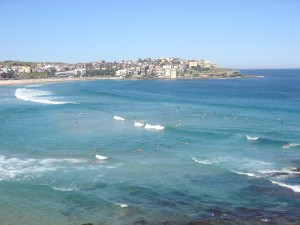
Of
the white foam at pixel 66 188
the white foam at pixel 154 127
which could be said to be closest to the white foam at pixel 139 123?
the white foam at pixel 154 127

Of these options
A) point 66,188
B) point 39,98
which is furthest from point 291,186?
point 39,98

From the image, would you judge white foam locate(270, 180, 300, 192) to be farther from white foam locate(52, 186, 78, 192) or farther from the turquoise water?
white foam locate(52, 186, 78, 192)

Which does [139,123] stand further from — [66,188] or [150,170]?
[66,188]

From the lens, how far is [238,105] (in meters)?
77.8

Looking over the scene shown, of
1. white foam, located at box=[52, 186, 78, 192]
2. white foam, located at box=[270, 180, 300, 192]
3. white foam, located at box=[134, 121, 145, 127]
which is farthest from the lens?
white foam, located at box=[134, 121, 145, 127]

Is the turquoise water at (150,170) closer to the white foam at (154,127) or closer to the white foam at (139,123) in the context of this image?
the white foam at (139,123)

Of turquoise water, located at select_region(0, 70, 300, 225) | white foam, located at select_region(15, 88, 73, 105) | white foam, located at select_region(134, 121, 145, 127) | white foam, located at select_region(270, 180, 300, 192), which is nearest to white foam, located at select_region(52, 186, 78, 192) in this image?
turquoise water, located at select_region(0, 70, 300, 225)

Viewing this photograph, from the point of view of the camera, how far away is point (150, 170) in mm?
33188

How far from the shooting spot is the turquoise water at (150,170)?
958 inches

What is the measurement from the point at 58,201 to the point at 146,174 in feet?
26.3

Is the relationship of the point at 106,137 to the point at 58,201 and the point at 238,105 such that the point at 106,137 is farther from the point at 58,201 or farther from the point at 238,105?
the point at 238,105

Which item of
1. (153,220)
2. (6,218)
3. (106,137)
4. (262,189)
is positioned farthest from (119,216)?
(106,137)

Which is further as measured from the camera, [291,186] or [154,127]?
[154,127]

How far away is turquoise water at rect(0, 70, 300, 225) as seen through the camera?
24328mm
